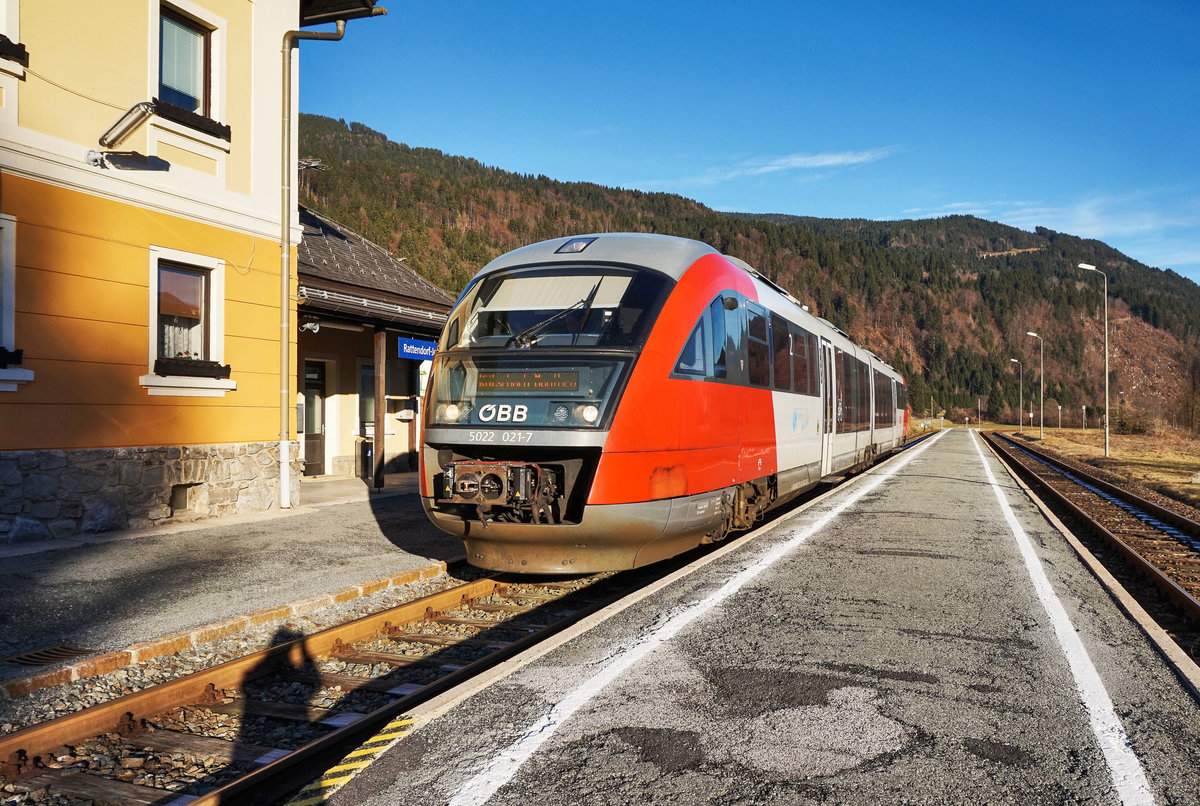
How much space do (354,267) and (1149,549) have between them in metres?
14.6

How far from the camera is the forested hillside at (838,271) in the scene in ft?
331

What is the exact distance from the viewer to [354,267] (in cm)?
1772

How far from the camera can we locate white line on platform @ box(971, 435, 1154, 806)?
3.53 meters

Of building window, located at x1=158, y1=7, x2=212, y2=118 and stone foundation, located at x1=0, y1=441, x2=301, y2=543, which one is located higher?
building window, located at x1=158, y1=7, x2=212, y2=118

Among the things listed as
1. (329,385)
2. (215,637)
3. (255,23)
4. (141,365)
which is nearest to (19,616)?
(215,637)

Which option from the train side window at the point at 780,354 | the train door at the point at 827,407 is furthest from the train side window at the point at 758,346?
the train door at the point at 827,407

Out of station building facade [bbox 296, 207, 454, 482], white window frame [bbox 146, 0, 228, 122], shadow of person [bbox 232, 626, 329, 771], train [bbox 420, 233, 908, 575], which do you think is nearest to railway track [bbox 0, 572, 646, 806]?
shadow of person [bbox 232, 626, 329, 771]

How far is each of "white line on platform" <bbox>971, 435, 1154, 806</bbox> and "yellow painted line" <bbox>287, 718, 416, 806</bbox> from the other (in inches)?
119

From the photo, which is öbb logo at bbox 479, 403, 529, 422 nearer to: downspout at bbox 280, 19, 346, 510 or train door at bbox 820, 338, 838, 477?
downspout at bbox 280, 19, 346, 510

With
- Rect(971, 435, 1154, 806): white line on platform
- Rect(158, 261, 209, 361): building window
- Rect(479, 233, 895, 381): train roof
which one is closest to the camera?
Rect(971, 435, 1154, 806): white line on platform

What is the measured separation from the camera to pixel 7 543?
905 centimetres

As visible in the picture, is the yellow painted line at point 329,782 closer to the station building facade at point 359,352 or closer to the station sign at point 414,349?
the station building facade at point 359,352

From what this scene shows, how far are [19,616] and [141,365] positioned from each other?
4.82 m

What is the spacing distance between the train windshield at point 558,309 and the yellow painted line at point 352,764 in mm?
3812
